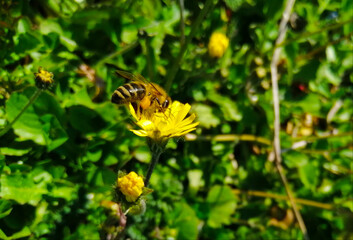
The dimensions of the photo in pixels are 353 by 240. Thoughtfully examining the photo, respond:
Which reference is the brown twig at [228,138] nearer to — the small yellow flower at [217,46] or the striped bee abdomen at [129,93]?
the small yellow flower at [217,46]

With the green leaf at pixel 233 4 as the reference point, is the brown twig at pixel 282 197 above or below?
below

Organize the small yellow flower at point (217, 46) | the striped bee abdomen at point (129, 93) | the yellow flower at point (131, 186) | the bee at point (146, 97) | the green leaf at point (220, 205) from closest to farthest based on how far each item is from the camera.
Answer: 1. the yellow flower at point (131, 186)
2. the striped bee abdomen at point (129, 93)
3. the bee at point (146, 97)
4. the small yellow flower at point (217, 46)
5. the green leaf at point (220, 205)

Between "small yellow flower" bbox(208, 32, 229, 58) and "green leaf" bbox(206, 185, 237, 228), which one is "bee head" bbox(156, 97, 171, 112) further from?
"green leaf" bbox(206, 185, 237, 228)

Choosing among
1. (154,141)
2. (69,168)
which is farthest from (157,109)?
(69,168)

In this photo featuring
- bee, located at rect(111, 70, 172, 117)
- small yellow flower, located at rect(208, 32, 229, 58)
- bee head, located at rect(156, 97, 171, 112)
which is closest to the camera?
bee, located at rect(111, 70, 172, 117)

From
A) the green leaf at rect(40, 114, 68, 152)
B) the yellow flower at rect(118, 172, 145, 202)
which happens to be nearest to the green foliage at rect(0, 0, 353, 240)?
the green leaf at rect(40, 114, 68, 152)

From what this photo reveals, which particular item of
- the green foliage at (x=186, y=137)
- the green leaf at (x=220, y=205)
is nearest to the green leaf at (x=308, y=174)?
the green foliage at (x=186, y=137)
